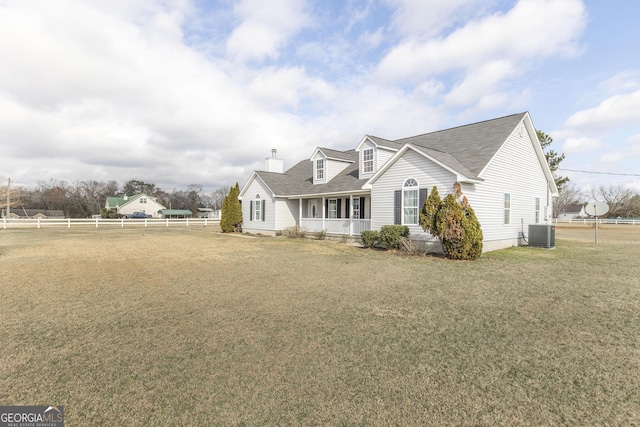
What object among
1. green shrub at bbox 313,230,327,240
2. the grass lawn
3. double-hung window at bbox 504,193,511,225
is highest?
double-hung window at bbox 504,193,511,225

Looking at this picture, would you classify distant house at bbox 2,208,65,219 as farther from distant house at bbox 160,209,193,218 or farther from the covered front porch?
the covered front porch

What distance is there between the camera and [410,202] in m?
14.2

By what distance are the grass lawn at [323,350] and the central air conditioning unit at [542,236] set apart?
7294mm

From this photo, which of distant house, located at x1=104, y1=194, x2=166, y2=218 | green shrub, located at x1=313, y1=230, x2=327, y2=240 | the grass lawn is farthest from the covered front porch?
distant house, located at x1=104, y1=194, x2=166, y2=218

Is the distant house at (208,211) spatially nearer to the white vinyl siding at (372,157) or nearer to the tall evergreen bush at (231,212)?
the tall evergreen bush at (231,212)

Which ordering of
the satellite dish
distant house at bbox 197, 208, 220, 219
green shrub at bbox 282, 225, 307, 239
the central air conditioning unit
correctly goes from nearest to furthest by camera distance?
the central air conditioning unit → the satellite dish → green shrub at bbox 282, 225, 307, 239 → distant house at bbox 197, 208, 220, 219

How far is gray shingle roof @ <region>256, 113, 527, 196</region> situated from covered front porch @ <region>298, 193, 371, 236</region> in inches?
37.5

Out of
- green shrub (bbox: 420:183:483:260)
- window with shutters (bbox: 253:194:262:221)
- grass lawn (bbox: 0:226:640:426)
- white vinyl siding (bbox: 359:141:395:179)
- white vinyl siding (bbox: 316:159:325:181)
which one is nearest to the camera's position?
grass lawn (bbox: 0:226:640:426)

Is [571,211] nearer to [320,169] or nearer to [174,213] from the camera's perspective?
[320,169]

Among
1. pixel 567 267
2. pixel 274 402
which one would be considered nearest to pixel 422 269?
pixel 567 267

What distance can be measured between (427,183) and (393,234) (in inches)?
101

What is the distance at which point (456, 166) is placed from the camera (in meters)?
13.0

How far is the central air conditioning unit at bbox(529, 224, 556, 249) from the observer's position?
1467 cm

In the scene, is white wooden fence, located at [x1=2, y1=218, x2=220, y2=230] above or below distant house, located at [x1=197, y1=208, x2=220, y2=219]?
below
